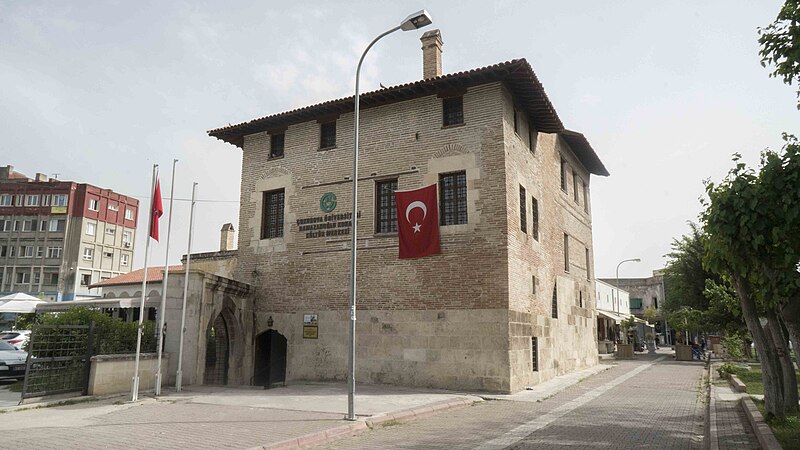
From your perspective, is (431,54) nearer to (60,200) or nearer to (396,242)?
(396,242)

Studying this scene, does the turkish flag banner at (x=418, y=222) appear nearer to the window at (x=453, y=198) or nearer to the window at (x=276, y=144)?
the window at (x=453, y=198)

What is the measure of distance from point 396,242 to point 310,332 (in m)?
Result: 4.25

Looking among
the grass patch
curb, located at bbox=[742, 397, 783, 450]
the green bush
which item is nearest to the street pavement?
curb, located at bbox=[742, 397, 783, 450]

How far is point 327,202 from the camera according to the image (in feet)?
60.3

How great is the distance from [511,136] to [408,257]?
16.4ft

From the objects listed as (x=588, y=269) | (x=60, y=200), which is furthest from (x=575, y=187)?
(x=60, y=200)

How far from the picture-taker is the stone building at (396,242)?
50.9ft

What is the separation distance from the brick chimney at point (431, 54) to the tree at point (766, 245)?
11272 millimetres

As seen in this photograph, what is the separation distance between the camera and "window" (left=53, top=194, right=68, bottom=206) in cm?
5206

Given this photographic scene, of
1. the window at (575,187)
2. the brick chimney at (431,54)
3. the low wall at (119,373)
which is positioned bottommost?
the low wall at (119,373)

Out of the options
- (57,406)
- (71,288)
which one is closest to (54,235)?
(71,288)

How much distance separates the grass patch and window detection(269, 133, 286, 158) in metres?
16.7

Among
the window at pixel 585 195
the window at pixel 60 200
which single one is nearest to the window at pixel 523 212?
the window at pixel 585 195

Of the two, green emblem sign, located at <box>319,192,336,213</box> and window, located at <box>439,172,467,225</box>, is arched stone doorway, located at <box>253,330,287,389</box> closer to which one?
green emblem sign, located at <box>319,192,336,213</box>
